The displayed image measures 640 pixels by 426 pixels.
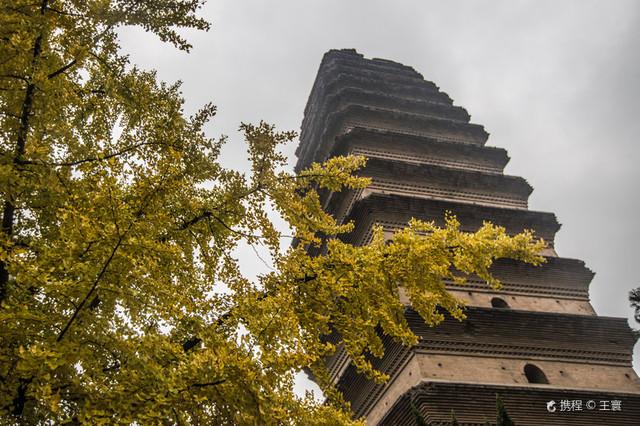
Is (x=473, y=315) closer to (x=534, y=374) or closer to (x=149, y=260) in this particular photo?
(x=534, y=374)

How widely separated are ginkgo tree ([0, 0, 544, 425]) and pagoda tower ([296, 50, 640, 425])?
9.23 ft

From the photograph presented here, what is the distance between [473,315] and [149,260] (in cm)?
772

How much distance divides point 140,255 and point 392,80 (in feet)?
54.4

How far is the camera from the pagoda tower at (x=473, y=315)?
8859 millimetres

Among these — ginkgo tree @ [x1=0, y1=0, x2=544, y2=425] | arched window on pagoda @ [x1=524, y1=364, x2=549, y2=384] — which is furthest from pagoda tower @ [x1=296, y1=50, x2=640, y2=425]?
ginkgo tree @ [x1=0, y1=0, x2=544, y2=425]

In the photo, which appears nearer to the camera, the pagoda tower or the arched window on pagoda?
the pagoda tower

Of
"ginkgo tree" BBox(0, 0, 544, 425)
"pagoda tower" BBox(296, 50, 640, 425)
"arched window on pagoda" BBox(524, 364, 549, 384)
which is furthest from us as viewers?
"arched window on pagoda" BBox(524, 364, 549, 384)

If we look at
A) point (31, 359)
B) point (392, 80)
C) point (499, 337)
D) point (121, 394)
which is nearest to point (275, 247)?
point (121, 394)

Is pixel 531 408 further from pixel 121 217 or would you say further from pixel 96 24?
pixel 96 24

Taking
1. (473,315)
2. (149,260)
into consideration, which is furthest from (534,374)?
(149,260)

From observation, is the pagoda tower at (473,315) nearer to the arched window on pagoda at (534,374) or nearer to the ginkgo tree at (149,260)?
the arched window on pagoda at (534,374)

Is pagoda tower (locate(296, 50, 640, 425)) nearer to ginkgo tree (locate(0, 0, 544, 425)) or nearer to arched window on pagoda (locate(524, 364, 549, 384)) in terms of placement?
arched window on pagoda (locate(524, 364, 549, 384))

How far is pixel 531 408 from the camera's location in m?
8.77

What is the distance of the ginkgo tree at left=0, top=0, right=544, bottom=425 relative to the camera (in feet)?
10.8
